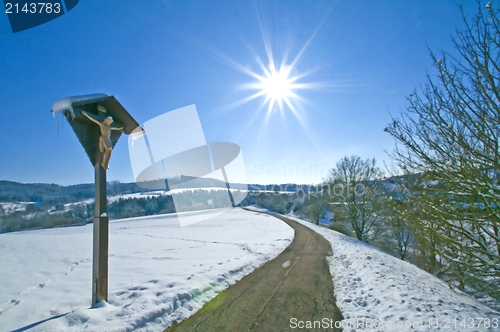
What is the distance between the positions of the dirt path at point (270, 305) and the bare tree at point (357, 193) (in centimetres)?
1533

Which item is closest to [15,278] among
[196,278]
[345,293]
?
[196,278]

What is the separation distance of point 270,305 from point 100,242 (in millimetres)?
3750

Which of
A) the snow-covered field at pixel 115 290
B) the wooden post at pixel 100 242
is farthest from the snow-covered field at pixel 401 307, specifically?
the wooden post at pixel 100 242

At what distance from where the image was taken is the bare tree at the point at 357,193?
66.0 ft

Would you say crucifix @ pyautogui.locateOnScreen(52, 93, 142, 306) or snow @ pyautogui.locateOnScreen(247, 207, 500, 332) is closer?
snow @ pyautogui.locateOnScreen(247, 207, 500, 332)

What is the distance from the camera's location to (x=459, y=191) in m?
3.91

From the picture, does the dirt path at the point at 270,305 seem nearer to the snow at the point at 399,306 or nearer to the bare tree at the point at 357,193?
the snow at the point at 399,306

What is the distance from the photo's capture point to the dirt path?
148 inches

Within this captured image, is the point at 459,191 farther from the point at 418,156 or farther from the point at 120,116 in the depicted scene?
the point at 120,116

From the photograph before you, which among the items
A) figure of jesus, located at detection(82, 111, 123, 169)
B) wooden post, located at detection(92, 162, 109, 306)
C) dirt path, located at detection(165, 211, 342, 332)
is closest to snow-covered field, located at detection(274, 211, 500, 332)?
dirt path, located at detection(165, 211, 342, 332)

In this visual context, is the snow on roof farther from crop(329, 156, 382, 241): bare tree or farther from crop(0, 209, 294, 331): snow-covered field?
crop(329, 156, 382, 241): bare tree

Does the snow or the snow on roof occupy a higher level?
the snow on roof

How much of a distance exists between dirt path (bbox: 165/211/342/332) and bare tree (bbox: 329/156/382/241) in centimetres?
1533

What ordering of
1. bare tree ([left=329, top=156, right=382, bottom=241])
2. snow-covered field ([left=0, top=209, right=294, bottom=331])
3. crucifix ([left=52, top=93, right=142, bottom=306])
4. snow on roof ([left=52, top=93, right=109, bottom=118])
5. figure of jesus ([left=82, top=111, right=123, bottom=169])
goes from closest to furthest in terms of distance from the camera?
snow-covered field ([left=0, top=209, right=294, bottom=331]) < snow on roof ([left=52, top=93, right=109, bottom=118]) < crucifix ([left=52, top=93, right=142, bottom=306]) < figure of jesus ([left=82, top=111, right=123, bottom=169]) < bare tree ([left=329, top=156, right=382, bottom=241])
